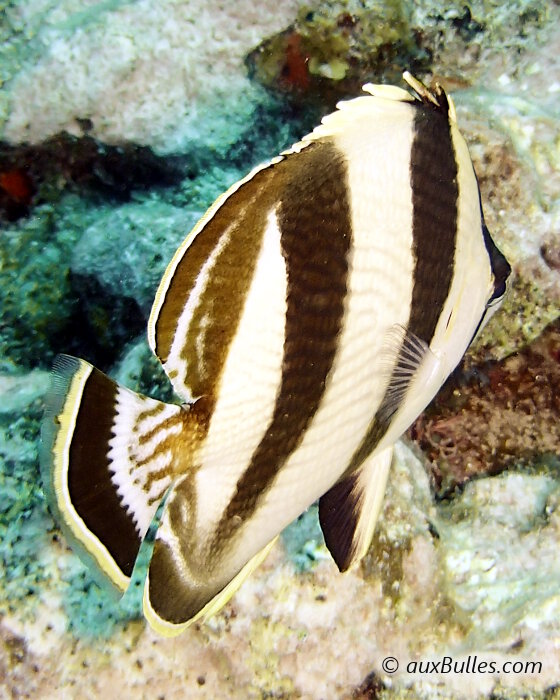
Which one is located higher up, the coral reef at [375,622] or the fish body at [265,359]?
the fish body at [265,359]

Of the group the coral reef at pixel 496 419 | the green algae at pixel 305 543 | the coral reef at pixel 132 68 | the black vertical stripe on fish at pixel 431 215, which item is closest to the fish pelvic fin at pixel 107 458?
the black vertical stripe on fish at pixel 431 215

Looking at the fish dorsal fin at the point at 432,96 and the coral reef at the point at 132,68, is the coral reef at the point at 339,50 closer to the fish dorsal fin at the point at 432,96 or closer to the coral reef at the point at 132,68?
the coral reef at the point at 132,68

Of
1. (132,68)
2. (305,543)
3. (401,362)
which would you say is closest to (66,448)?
(401,362)

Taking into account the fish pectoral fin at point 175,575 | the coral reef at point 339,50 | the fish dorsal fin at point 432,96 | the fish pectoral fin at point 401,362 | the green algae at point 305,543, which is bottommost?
the green algae at point 305,543

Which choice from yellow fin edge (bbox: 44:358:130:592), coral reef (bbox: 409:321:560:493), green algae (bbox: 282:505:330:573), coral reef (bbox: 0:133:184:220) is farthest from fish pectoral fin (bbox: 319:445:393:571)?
coral reef (bbox: 0:133:184:220)

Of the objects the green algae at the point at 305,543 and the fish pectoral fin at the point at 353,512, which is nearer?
the fish pectoral fin at the point at 353,512

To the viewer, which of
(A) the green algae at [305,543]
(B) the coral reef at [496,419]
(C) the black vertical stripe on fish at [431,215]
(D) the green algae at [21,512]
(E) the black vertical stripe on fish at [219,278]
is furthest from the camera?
(B) the coral reef at [496,419]

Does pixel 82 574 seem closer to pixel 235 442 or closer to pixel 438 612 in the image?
pixel 235 442
